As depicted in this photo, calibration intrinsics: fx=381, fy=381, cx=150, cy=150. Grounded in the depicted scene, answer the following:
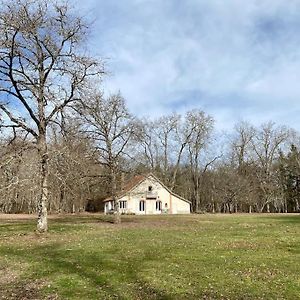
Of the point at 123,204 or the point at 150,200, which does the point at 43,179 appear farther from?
the point at 150,200

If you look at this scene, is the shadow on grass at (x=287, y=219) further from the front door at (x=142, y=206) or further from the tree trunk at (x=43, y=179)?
the front door at (x=142, y=206)

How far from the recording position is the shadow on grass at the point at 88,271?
8.67 metres

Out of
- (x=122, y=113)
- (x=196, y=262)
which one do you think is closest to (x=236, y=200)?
(x=122, y=113)

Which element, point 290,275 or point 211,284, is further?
point 290,275

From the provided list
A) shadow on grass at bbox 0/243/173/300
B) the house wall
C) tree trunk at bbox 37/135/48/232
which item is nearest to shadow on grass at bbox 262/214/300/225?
tree trunk at bbox 37/135/48/232

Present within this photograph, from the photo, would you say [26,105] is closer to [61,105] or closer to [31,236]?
[61,105]

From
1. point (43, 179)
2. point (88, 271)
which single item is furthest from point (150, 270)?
point (43, 179)

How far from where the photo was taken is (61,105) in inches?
830

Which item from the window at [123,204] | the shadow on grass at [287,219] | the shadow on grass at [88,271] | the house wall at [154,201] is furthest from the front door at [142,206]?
the shadow on grass at [88,271]

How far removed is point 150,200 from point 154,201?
68cm

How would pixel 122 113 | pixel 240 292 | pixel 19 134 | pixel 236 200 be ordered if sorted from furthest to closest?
pixel 236 200 → pixel 122 113 → pixel 19 134 → pixel 240 292

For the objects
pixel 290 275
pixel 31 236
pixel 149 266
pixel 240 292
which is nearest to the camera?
pixel 240 292

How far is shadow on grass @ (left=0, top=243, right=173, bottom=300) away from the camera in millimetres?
8672

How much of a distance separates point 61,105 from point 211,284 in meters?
14.5
